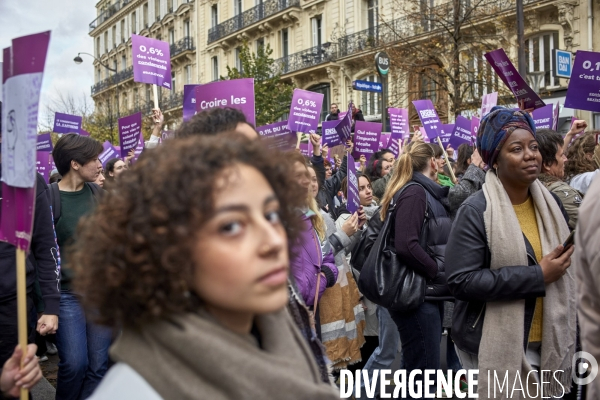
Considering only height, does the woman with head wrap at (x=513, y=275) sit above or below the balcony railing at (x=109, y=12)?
below

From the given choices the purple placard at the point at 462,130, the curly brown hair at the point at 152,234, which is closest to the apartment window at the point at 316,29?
the purple placard at the point at 462,130

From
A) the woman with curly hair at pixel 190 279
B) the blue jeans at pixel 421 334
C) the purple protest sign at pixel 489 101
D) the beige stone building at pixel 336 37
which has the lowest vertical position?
the blue jeans at pixel 421 334

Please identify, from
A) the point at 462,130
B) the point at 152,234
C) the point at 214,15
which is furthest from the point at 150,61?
the point at 214,15

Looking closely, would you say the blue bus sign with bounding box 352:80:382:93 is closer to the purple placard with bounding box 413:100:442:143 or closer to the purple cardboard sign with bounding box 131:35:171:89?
the purple placard with bounding box 413:100:442:143

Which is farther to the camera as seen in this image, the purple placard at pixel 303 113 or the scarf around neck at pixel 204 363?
the purple placard at pixel 303 113

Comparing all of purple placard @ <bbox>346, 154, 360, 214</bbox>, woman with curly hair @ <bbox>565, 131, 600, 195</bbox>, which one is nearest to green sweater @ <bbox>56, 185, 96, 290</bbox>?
purple placard @ <bbox>346, 154, 360, 214</bbox>

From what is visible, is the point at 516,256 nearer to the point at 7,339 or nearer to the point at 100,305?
the point at 100,305

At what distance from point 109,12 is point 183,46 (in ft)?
62.9

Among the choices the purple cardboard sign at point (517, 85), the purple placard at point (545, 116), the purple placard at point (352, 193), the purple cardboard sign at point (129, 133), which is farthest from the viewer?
the purple cardboard sign at point (129, 133)

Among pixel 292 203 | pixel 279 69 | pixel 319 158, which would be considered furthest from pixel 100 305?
pixel 279 69

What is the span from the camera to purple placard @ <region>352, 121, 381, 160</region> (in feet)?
30.0

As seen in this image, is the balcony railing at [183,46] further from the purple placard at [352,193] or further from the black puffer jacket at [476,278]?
the black puffer jacket at [476,278]

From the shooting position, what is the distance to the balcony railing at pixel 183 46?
4231 centimetres

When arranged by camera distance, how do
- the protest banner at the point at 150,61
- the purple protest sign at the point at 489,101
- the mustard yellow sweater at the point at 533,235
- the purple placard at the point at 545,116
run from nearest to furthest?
the mustard yellow sweater at the point at 533,235
the protest banner at the point at 150,61
the purple placard at the point at 545,116
the purple protest sign at the point at 489,101
